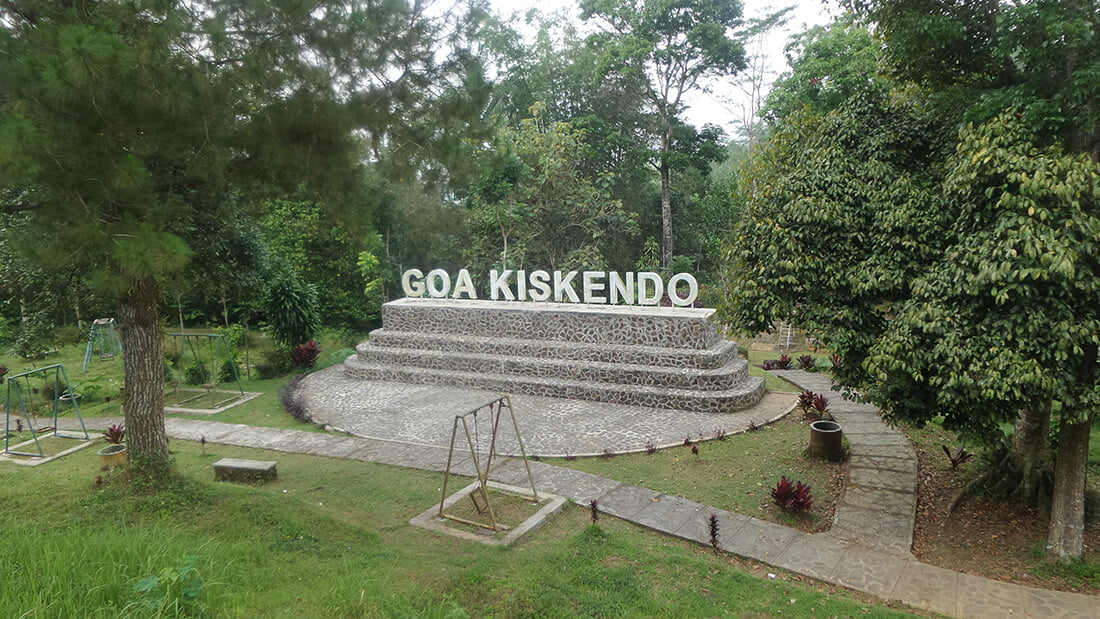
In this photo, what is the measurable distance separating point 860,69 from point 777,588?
1205 centimetres

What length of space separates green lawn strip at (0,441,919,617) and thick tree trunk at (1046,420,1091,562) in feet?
6.74

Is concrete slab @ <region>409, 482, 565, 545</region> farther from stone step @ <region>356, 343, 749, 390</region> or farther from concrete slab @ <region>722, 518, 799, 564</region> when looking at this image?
stone step @ <region>356, 343, 749, 390</region>

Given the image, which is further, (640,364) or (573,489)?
(640,364)

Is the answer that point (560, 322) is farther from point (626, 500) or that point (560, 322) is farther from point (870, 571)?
point (870, 571)

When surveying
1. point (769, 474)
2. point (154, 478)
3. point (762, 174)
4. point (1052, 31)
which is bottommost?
point (769, 474)

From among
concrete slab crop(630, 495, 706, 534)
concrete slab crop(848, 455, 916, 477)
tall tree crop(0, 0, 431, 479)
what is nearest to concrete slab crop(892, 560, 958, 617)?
concrete slab crop(630, 495, 706, 534)

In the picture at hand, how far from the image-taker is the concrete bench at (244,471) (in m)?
7.66

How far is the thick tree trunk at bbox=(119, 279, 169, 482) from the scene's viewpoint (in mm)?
6301

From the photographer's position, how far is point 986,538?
20.1 ft

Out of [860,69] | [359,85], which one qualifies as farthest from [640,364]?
[860,69]

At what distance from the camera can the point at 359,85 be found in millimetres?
5941

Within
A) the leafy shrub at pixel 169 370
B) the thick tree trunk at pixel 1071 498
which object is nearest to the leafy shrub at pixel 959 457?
the thick tree trunk at pixel 1071 498

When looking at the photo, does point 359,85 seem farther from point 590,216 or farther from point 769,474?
point 590,216

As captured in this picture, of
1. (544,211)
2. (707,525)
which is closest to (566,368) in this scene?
(707,525)
